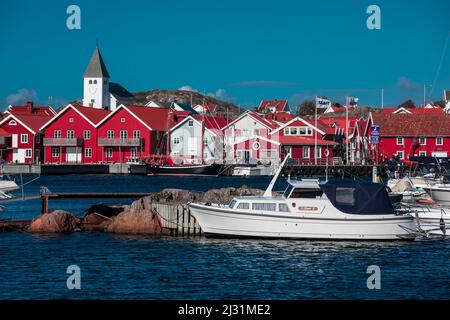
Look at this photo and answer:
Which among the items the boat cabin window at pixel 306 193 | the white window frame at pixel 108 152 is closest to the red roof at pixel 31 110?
the white window frame at pixel 108 152

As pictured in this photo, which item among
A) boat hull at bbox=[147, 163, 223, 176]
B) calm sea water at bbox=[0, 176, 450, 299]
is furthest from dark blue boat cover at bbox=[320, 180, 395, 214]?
boat hull at bbox=[147, 163, 223, 176]

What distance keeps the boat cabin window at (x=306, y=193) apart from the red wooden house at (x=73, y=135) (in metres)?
68.0

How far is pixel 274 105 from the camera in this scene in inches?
6289

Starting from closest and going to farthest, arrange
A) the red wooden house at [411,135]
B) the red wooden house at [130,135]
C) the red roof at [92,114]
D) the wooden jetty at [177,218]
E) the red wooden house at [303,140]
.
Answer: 1. the wooden jetty at [177,218]
2. the red wooden house at [411,135]
3. the red wooden house at [303,140]
4. the red wooden house at [130,135]
5. the red roof at [92,114]

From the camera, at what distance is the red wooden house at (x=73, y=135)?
326 ft

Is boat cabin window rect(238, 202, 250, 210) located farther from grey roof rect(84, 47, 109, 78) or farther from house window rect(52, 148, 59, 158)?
grey roof rect(84, 47, 109, 78)

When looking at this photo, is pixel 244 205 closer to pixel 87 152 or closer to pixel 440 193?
pixel 440 193

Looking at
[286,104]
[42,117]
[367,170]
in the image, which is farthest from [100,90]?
[367,170]

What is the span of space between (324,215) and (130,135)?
6795 cm

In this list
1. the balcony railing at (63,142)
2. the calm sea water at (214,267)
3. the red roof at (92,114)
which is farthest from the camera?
the red roof at (92,114)

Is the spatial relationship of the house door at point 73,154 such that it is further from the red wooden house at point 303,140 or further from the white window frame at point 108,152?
the red wooden house at point 303,140
